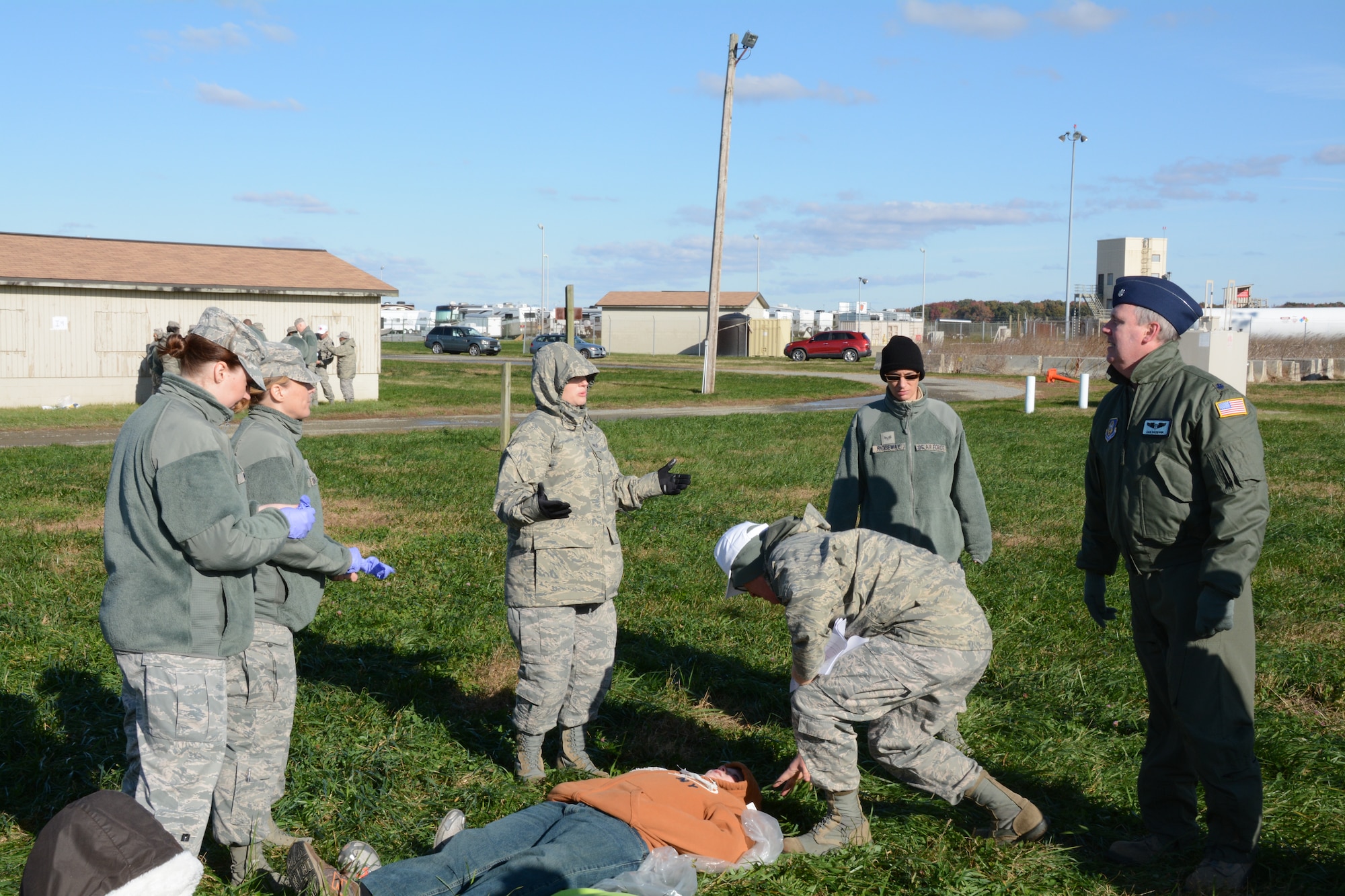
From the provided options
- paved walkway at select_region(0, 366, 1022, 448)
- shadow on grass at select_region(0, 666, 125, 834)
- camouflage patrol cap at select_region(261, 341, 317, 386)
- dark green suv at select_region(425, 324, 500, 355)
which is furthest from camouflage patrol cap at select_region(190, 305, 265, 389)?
dark green suv at select_region(425, 324, 500, 355)

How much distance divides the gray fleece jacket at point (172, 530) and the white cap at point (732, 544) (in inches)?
64.5

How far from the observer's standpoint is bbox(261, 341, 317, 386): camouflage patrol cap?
3.88m

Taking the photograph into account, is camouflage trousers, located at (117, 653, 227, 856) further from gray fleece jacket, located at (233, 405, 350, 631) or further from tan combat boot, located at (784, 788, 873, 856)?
tan combat boot, located at (784, 788, 873, 856)

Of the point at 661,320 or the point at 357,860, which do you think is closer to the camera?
the point at 357,860

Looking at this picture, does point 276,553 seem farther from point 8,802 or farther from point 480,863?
point 8,802

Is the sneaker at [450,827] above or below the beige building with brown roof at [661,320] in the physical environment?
below

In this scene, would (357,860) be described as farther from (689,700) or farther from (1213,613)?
(1213,613)

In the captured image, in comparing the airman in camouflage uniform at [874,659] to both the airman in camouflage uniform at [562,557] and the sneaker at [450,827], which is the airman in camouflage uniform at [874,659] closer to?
the airman in camouflage uniform at [562,557]

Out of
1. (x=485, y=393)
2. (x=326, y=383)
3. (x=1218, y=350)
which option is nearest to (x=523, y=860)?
(x=1218, y=350)

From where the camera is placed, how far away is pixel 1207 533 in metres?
3.73

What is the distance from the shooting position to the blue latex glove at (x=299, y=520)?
356cm

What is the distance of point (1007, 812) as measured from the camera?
3.95 metres

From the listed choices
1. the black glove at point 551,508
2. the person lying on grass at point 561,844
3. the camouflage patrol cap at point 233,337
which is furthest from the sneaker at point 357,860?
the camouflage patrol cap at point 233,337

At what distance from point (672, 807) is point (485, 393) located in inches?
957
